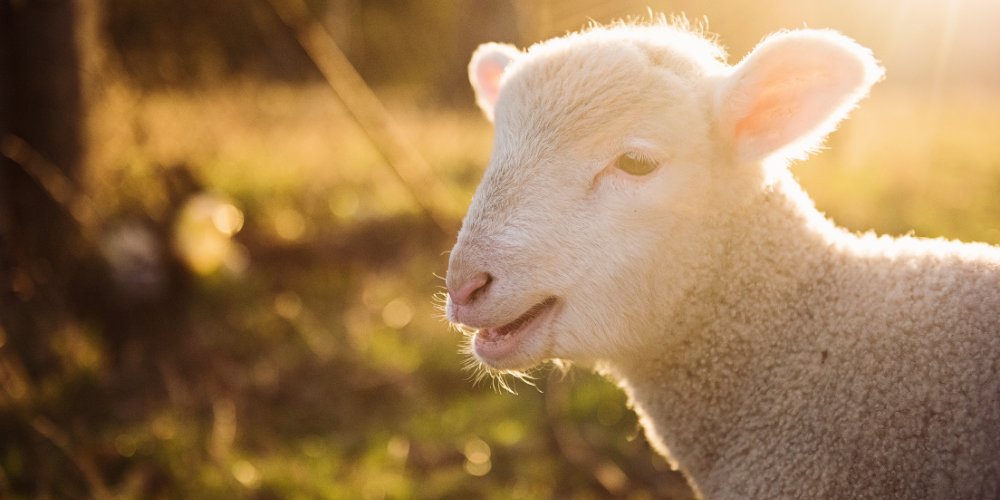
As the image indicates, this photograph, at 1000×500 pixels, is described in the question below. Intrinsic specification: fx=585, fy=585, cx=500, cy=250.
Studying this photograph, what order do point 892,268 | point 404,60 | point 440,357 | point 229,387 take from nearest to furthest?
1. point 892,268
2. point 229,387
3. point 440,357
4. point 404,60

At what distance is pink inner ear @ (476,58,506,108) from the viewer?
8.39 ft

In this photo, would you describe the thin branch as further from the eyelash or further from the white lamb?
the eyelash

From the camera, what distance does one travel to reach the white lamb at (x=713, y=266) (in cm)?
170

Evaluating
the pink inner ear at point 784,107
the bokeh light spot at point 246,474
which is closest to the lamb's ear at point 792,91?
the pink inner ear at point 784,107

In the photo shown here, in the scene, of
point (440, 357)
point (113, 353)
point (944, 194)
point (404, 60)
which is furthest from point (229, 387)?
point (404, 60)

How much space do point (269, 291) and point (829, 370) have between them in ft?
15.2

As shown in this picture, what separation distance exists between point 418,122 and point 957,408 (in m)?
8.93

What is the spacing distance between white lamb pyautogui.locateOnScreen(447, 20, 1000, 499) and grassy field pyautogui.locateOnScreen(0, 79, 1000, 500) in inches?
55.2

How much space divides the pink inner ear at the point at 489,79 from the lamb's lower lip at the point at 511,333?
1.08 metres

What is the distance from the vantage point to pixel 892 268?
1.84 m

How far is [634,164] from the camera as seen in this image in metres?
1.88

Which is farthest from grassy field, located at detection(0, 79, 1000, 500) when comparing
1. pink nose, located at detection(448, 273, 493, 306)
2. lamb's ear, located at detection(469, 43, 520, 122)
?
pink nose, located at detection(448, 273, 493, 306)

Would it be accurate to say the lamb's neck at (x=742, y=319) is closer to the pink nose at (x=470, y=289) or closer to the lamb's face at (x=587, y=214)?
the lamb's face at (x=587, y=214)

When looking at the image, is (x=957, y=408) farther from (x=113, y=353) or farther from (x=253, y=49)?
(x=253, y=49)
